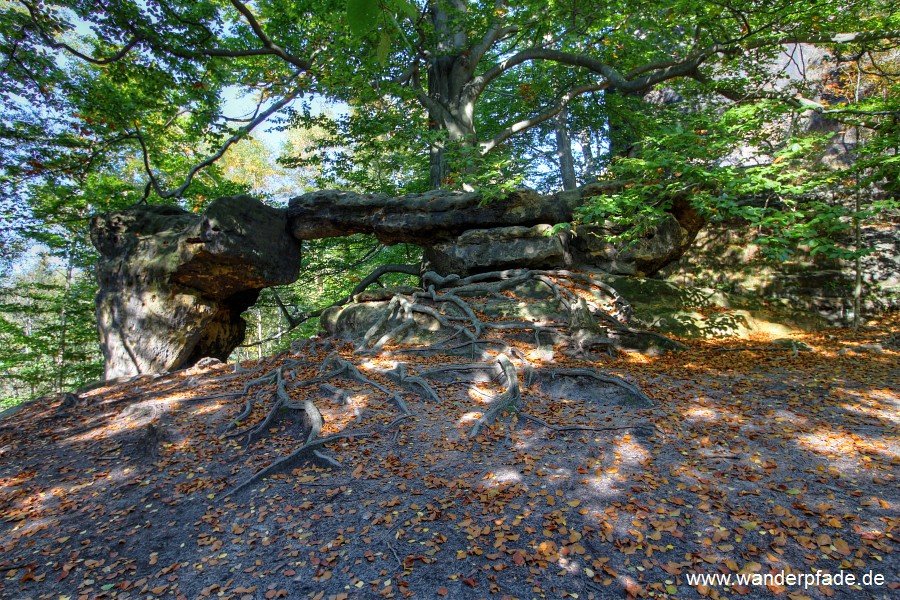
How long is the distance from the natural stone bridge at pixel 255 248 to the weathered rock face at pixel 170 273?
0.07ft

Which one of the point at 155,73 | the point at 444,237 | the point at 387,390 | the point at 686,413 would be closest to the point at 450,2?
the point at 444,237

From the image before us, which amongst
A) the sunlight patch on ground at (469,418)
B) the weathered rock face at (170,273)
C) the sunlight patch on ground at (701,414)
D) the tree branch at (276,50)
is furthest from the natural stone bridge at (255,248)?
the sunlight patch on ground at (469,418)

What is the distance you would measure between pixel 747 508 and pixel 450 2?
14390mm

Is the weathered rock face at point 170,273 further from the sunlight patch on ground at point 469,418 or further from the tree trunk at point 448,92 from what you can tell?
the sunlight patch on ground at point 469,418

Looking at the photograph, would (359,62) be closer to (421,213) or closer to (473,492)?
(421,213)

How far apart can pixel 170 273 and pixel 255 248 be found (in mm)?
1819

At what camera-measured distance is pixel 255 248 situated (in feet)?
33.1

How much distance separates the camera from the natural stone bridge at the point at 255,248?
9.51m

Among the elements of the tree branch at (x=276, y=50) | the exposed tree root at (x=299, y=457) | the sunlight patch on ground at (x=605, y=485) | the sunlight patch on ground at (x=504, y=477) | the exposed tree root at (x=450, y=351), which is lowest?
the sunlight patch on ground at (x=605, y=485)

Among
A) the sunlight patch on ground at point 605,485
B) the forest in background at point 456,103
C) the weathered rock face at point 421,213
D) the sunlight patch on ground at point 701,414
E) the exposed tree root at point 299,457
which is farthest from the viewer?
the weathered rock face at point 421,213

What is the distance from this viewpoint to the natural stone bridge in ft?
31.2

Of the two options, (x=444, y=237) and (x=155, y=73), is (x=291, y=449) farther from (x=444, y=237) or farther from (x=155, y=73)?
(x=155, y=73)

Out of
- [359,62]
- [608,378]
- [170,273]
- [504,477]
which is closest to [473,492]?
[504,477]

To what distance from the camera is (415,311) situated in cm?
890
